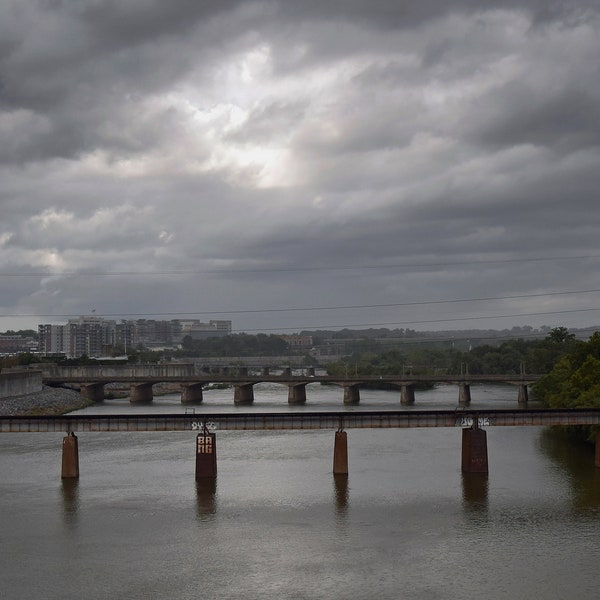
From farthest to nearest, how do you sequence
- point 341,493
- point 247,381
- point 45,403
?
point 247,381 → point 45,403 → point 341,493

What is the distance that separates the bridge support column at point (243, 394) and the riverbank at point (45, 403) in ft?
78.0

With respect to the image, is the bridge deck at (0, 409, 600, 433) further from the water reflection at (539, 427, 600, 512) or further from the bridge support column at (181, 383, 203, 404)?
the bridge support column at (181, 383, 203, 404)

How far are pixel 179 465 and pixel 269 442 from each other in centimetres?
1735

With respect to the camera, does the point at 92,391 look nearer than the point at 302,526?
No

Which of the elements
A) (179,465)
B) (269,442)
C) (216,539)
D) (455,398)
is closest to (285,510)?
(216,539)

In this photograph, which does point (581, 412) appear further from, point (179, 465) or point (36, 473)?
point (36, 473)

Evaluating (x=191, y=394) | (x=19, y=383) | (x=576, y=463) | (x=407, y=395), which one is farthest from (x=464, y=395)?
(x=576, y=463)

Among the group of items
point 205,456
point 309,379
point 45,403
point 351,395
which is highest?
point 309,379

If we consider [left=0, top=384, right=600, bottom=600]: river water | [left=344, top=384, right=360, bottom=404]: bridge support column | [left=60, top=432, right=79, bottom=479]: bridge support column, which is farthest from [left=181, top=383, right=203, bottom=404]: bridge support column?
[left=60, top=432, right=79, bottom=479]: bridge support column

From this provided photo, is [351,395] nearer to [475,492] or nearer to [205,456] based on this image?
[205,456]

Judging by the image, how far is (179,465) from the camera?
69438 millimetres

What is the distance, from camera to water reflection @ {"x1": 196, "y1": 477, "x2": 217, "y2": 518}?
51281 millimetres

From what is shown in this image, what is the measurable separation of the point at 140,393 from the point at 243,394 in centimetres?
1951

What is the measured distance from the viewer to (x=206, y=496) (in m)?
55.8
